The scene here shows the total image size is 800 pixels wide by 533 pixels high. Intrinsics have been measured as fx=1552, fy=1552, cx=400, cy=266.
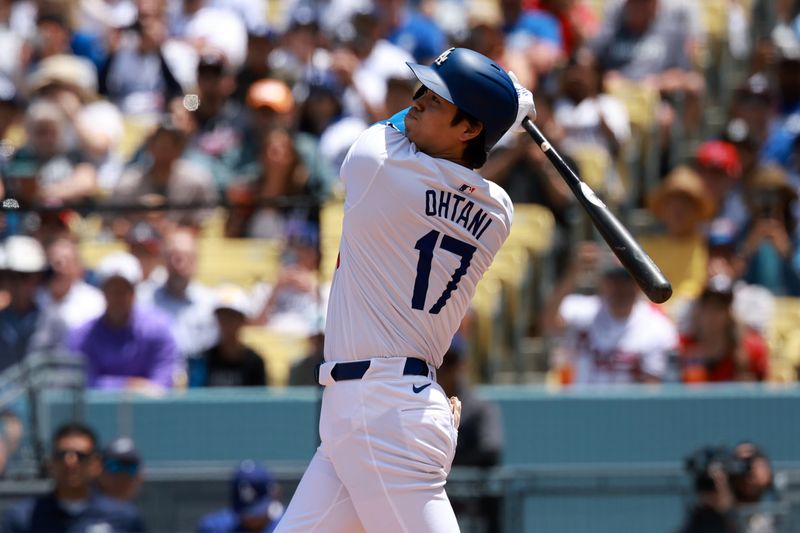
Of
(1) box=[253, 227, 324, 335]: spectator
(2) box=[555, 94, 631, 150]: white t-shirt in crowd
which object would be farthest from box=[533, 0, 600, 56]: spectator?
(1) box=[253, 227, 324, 335]: spectator

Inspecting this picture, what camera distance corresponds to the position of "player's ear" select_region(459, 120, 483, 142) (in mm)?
4512

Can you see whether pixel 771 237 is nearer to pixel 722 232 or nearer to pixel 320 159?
pixel 722 232

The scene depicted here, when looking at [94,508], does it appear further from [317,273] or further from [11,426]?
[317,273]

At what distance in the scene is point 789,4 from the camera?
11.5 meters

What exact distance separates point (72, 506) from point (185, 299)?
1.78 m

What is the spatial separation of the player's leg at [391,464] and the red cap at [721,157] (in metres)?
5.61

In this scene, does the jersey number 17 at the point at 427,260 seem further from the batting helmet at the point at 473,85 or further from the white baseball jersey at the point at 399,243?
the batting helmet at the point at 473,85

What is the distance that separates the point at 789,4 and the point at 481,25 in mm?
2526

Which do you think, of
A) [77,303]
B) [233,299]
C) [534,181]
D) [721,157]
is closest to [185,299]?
[233,299]

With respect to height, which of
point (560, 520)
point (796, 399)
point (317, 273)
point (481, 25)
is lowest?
point (560, 520)

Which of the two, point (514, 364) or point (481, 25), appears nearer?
point (514, 364)

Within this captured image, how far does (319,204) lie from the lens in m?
7.73

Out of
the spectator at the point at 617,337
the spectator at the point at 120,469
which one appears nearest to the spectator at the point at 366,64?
the spectator at the point at 617,337

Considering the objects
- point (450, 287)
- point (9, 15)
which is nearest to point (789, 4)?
point (9, 15)
